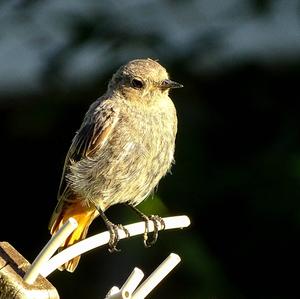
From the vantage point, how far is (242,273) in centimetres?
516

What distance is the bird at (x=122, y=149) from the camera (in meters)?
3.73

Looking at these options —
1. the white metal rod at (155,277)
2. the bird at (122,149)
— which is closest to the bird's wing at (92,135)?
the bird at (122,149)

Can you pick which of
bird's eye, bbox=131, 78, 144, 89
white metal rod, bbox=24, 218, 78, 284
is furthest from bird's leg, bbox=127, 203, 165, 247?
white metal rod, bbox=24, 218, 78, 284

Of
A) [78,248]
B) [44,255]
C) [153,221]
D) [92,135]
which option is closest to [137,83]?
[92,135]

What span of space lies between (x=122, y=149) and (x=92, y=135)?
117 mm

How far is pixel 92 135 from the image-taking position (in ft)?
12.3

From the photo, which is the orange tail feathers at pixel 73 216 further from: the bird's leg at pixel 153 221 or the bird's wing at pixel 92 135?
the bird's leg at pixel 153 221

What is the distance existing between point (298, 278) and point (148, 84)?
1.89 meters

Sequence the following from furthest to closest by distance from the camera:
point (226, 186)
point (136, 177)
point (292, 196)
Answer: point (226, 186) < point (292, 196) < point (136, 177)

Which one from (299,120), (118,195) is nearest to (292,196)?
(299,120)

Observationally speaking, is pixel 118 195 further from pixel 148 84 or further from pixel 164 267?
pixel 164 267

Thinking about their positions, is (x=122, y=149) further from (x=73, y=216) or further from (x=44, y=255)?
(x=44, y=255)

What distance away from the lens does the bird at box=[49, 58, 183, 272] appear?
12.2 feet

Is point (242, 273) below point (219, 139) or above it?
below
